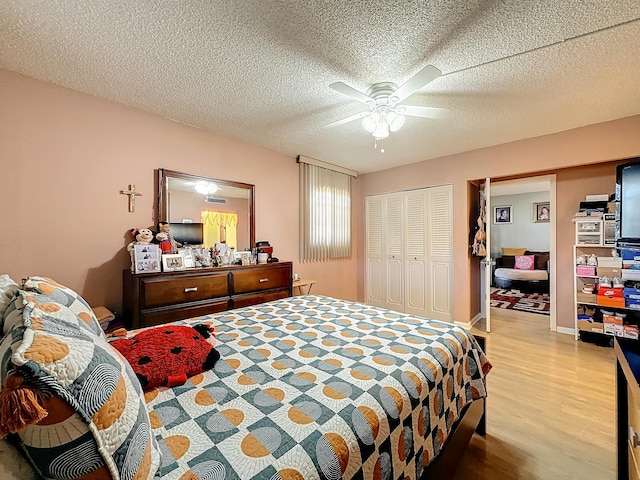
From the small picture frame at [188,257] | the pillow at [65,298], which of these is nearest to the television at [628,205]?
the pillow at [65,298]

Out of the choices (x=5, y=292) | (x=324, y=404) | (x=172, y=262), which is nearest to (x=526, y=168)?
(x=324, y=404)

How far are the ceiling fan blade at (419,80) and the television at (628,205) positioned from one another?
2285 millimetres

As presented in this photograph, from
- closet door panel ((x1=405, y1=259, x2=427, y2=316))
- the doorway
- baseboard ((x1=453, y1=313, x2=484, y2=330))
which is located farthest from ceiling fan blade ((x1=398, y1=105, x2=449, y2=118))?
the doorway

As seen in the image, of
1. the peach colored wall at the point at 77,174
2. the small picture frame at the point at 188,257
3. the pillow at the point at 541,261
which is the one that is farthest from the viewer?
the pillow at the point at 541,261

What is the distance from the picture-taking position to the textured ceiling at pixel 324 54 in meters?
1.47

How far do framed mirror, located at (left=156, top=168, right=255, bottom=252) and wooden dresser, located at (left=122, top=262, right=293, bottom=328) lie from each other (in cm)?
53

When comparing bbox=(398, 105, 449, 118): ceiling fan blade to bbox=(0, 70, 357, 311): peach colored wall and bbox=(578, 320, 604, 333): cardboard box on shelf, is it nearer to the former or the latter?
bbox=(0, 70, 357, 311): peach colored wall

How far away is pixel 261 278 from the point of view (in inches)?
120

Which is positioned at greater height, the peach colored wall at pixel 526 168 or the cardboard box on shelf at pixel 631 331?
the peach colored wall at pixel 526 168

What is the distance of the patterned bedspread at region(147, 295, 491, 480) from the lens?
746mm

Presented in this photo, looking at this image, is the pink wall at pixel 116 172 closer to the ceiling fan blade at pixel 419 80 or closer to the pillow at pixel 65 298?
the pillow at pixel 65 298

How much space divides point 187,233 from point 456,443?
280cm

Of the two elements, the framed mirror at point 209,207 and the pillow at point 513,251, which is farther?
the pillow at point 513,251

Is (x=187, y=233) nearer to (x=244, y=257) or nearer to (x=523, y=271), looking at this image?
(x=244, y=257)
